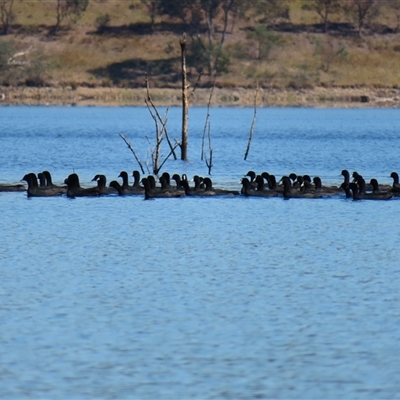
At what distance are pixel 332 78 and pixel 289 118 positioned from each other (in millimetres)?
11508

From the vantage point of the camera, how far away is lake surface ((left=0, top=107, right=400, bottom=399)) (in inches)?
546

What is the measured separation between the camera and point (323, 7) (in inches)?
5433

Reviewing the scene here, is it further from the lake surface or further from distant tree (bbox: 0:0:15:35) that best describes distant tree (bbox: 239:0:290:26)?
the lake surface

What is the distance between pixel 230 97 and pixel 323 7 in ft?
112

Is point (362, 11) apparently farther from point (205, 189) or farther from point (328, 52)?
point (205, 189)

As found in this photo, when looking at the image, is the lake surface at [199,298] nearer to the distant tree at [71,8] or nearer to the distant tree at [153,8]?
the distant tree at [153,8]

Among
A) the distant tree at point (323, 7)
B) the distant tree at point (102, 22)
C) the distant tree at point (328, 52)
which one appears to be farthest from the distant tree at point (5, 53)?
the distant tree at point (323, 7)

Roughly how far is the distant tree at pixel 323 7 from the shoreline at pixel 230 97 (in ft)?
82.0

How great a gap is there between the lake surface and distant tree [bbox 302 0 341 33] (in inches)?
3945

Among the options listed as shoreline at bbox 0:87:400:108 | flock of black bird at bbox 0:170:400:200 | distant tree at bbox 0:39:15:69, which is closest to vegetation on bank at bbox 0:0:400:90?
distant tree at bbox 0:39:15:69

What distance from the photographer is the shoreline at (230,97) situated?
10894 cm

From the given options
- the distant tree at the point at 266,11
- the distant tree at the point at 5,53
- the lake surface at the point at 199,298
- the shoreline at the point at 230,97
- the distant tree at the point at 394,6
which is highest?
the distant tree at the point at 394,6

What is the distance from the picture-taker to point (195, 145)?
66438mm

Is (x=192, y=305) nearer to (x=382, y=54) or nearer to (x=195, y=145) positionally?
(x=195, y=145)
